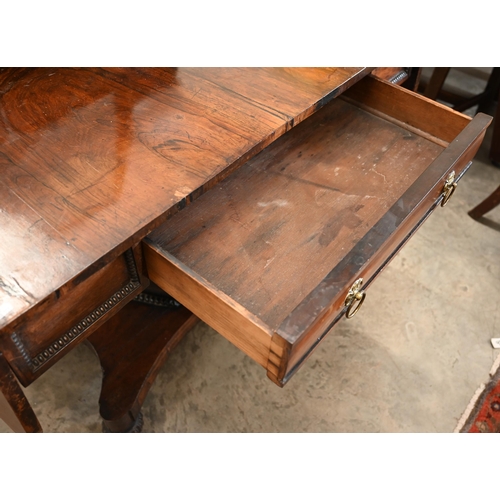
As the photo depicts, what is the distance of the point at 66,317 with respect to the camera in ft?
2.04

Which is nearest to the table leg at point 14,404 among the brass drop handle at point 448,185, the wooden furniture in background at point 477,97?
the brass drop handle at point 448,185

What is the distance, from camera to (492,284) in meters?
1.33

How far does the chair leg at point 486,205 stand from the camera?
142 centimetres

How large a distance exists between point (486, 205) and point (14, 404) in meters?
1.33

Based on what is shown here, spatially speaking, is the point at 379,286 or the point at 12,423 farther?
the point at 379,286

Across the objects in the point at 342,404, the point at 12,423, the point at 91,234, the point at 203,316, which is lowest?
the point at 342,404

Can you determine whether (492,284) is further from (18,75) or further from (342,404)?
(18,75)

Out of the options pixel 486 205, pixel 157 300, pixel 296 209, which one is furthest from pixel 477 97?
pixel 157 300

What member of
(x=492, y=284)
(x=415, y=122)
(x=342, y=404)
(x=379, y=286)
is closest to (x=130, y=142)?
(x=415, y=122)

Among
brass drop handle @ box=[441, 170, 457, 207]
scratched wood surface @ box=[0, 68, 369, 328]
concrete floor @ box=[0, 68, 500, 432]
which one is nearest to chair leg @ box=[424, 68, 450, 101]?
concrete floor @ box=[0, 68, 500, 432]

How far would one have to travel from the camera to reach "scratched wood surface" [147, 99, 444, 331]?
722 millimetres

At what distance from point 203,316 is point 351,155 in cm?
43

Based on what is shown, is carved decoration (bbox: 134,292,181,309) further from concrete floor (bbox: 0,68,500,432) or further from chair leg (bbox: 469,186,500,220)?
chair leg (bbox: 469,186,500,220)

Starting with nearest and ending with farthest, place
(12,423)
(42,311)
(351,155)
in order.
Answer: (42,311)
(12,423)
(351,155)
